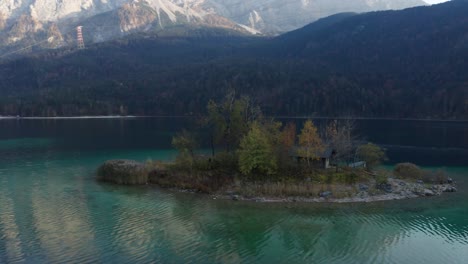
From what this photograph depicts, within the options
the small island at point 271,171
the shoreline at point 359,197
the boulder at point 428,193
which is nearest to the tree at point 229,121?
the small island at point 271,171

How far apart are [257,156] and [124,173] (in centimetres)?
2216

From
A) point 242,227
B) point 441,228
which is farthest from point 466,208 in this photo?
point 242,227

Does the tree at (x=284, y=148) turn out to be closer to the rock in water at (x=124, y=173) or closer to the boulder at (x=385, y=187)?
the boulder at (x=385, y=187)

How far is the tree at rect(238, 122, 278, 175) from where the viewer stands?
5838 centimetres

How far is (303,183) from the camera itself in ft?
187

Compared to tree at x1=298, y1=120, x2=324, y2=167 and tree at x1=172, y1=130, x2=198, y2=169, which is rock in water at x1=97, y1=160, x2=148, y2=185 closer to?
tree at x1=172, y1=130, x2=198, y2=169

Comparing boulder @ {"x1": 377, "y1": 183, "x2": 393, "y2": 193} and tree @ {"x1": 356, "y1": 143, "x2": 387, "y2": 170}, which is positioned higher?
tree @ {"x1": 356, "y1": 143, "x2": 387, "y2": 170}

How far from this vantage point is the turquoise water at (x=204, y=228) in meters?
36.0

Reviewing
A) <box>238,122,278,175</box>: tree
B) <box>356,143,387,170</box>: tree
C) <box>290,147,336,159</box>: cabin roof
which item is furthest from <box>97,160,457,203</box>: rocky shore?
<box>290,147,336,159</box>: cabin roof

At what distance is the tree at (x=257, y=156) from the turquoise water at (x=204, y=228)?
24.0 feet

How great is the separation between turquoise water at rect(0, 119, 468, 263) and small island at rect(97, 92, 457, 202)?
311 centimetres

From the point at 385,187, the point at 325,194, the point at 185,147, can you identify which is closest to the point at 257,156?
the point at 325,194

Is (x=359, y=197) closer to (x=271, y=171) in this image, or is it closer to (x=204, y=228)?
(x=271, y=171)

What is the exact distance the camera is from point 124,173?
212 feet
